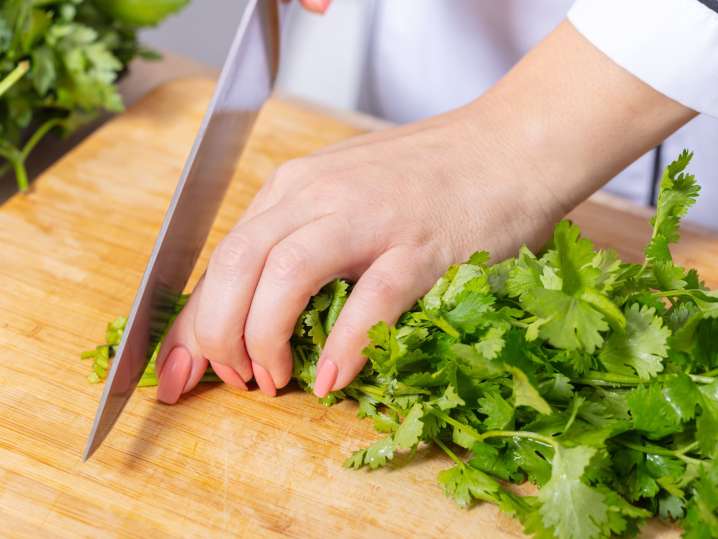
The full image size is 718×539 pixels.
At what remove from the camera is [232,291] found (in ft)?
4.07

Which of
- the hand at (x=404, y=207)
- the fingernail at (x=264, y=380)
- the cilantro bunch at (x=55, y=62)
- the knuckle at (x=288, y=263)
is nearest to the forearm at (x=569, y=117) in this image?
the hand at (x=404, y=207)

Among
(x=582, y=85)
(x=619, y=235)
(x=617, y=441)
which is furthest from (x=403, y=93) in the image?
(x=617, y=441)

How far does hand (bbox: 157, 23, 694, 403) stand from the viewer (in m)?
1.25

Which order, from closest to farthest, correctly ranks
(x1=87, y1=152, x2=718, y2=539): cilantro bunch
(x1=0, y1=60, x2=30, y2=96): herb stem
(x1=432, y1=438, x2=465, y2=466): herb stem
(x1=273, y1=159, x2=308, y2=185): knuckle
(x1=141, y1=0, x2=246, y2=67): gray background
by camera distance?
(x1=87, y1=152, x2=718, y2=539): cilantro bunch < (x1=432, y1=438, x2=465, y2=466): herb stem < (x1=273, y1=159, x2=308, y2=185): knuckle < (x1=0, y1=60, x2=30, y2=96): herb stem < (x1=141, y1=0, x2=246, y2=67): gray background

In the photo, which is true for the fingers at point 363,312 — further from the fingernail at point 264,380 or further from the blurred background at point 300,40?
the blurred background at point 300,40

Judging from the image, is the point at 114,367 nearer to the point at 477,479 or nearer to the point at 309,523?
the point at 309,523

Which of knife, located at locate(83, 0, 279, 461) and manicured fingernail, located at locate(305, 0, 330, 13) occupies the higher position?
manicured fingernail, located at locate(305, 0, 330, 13)

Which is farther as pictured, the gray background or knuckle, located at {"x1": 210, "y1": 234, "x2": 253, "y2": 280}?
the gray background

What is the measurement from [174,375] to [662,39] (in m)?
0.90

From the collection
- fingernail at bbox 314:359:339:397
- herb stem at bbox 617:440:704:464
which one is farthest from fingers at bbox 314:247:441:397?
herb stem at bbox 617:440:704:464

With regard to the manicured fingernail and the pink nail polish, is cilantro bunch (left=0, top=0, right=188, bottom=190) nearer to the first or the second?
the manicured fingernail

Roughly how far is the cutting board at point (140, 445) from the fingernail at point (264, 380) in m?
0.02

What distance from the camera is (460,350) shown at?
115cm

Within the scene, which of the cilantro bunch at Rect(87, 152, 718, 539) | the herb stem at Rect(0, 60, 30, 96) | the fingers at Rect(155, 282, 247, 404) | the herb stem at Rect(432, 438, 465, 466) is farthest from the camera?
the herb stem at Rect(0, 60, 30, 96)
